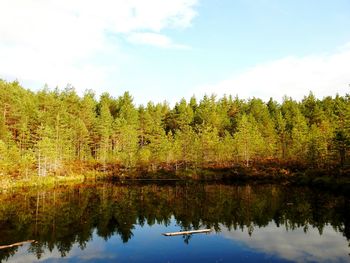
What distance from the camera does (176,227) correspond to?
26.6m

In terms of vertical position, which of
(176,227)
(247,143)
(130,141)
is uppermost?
(130,141)

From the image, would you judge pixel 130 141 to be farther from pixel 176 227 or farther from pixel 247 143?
pixel 176 227

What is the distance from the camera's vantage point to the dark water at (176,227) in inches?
776

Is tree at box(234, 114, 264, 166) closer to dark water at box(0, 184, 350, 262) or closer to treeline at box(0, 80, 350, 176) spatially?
treeline at box(0, 80, 350, 176)

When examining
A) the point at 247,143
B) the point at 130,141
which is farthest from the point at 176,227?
the point at 130,141

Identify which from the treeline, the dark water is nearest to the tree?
the treeline

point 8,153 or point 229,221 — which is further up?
point 8,153

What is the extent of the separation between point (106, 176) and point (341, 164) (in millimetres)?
45364

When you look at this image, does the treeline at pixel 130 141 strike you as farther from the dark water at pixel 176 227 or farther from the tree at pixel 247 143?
the dark water at pixel 176 227

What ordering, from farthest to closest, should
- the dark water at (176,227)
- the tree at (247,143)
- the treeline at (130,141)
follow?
the tree at (247,143) < the treeline at (130,141) < the dark water at (176,227)

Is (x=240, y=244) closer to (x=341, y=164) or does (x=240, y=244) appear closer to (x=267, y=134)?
(x=341, y=164)

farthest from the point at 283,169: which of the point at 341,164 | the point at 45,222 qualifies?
the point at 45,222

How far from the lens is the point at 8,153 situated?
5172 centimetres

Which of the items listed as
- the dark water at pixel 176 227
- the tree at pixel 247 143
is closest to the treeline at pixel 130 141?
the tree at pixel 247 143
